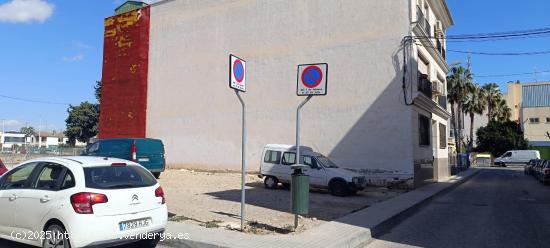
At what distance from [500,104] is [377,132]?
173ft

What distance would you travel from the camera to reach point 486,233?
9.34 meters

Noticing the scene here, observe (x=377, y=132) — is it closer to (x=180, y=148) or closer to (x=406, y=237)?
(x=406, y=237)

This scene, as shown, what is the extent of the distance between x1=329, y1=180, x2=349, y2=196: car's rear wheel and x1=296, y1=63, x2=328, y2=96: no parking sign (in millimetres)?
7282

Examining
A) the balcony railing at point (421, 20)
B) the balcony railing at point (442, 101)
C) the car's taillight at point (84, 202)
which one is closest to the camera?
the car's taillight at point (84, 202)

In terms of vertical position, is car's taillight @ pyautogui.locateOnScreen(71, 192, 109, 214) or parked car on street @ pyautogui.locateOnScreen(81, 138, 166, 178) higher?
parked car on street @ pyautogui.locateOnScreen(81, 138, 166, 178)

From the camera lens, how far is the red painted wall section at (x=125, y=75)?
95.6 ft

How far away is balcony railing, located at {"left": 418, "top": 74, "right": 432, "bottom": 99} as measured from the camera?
830 inches

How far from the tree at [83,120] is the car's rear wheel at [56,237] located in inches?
2589

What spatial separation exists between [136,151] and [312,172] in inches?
299

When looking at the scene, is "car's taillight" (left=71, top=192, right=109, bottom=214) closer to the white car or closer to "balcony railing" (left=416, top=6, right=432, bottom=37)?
the white car

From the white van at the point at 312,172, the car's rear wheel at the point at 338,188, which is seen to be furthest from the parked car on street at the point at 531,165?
the car's rear wheel at the point at 338,188

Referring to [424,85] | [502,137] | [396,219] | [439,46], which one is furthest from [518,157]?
[396,219]

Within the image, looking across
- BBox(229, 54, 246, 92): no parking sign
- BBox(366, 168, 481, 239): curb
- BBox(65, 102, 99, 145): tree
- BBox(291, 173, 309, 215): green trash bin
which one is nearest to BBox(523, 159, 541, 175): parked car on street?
BBox(366, 168, 481, 239): curb

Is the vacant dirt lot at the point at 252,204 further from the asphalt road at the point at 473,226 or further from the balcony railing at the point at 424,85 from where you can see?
the balcony railing at the point at 424,85
